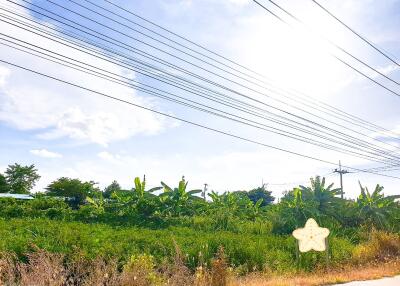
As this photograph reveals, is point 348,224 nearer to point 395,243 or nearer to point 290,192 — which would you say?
point 290,192

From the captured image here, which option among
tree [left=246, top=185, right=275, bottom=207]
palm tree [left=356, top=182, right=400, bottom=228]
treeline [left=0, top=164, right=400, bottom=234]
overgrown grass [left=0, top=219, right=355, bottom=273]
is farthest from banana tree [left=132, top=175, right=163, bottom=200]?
tree [left=246, top=185, right=275, bottom=207]

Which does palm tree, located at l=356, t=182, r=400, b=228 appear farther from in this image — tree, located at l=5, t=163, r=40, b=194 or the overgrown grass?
tree, located at l=5, t=163, r=40, b=194

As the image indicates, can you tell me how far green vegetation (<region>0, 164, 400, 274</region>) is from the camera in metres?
15.2

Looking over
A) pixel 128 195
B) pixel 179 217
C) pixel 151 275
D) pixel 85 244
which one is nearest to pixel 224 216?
pixel 179 217

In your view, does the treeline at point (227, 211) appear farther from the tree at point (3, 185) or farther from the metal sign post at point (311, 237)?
the tree at point (3, 185)

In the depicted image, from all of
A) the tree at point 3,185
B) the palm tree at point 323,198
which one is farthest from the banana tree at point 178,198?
the tree at point 3,185

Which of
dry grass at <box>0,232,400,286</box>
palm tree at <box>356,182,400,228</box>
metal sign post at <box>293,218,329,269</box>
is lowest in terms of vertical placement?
dry grass at <box>0,232,400,286</box>

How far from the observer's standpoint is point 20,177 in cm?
6575

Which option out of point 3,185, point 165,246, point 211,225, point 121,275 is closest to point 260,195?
point 3,185

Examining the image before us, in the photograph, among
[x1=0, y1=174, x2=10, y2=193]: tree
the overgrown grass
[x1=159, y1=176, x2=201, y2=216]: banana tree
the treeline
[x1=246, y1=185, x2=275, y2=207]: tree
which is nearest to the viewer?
the overgrown grass

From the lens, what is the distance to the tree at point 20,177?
63.4 m

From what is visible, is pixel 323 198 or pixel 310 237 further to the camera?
pixel 323 198

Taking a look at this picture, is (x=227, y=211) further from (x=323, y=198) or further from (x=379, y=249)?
(x=379, y=249)

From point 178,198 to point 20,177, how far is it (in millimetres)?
47674
